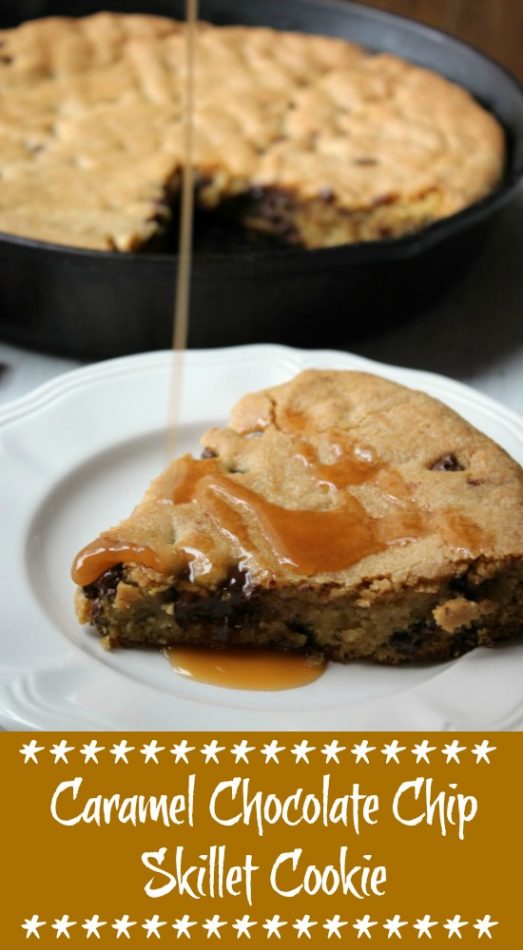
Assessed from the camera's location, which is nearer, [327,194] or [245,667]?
[245,667]

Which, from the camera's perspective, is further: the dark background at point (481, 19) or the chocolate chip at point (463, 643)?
the dark background at point (481, 19)

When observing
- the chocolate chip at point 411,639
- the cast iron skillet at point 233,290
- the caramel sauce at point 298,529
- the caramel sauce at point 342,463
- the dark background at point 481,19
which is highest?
the dark background at point 481,19

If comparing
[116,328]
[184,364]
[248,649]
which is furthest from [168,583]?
[116,328]

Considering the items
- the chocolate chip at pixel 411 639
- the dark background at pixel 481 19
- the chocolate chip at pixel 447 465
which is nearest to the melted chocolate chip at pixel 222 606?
the chocolate chip at pixel 411 639

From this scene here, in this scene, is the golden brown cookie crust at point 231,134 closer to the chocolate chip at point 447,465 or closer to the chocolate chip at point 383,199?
the chocolate chip at point 383,199

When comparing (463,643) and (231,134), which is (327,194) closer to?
(231,134)

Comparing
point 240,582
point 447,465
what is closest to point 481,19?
point 447,465

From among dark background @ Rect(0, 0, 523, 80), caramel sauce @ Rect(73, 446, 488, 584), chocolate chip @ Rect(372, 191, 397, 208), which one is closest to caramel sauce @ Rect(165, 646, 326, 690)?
caramel sauce @ Rect(73, 446, 488, 584)

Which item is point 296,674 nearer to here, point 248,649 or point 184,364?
point 248,649
